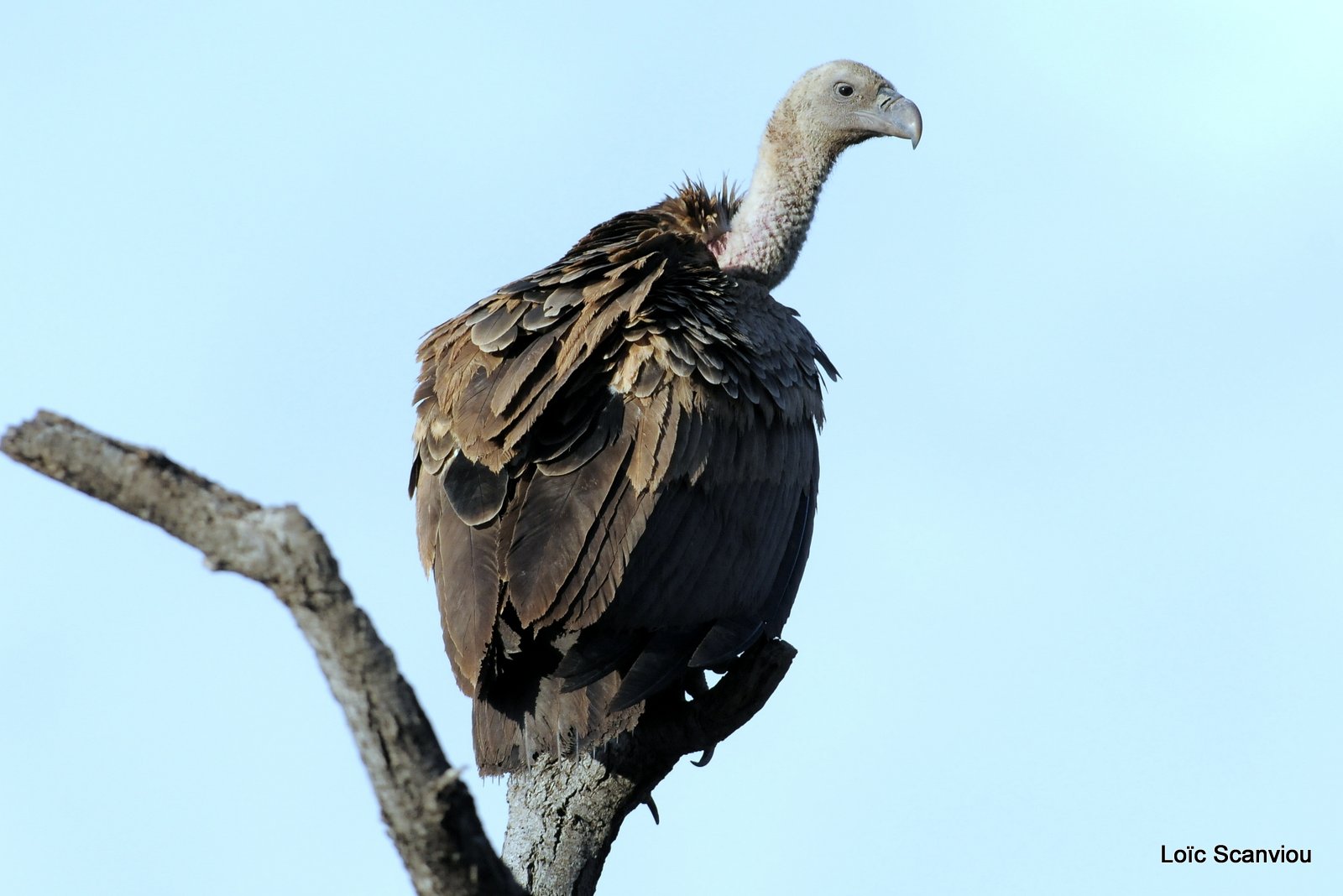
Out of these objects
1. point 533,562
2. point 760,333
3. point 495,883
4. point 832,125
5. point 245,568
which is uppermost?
point 832,125

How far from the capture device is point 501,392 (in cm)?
643

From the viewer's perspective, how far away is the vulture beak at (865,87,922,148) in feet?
29.3

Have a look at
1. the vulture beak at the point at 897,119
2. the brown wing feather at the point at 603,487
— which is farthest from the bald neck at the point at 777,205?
the brown wing feather at the point at 603,487

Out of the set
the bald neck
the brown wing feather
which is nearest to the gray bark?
the brown wing feather

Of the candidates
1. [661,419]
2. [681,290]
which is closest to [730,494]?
[661,419]

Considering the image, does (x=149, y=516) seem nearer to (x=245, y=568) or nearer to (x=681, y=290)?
(x=245, y=568)

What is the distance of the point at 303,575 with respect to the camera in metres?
3.78

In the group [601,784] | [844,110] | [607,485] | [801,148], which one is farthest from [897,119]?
[601,784]

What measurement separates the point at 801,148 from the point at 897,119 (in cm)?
58

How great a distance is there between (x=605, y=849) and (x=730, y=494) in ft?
5.28

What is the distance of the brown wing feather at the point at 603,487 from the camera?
5938 millimetres

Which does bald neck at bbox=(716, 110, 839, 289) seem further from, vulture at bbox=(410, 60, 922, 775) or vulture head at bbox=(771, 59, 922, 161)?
vulture at bbox=(410, 60, 922, 775)

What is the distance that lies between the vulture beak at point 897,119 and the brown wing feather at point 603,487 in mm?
1929

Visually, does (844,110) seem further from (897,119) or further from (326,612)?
(326,612)
